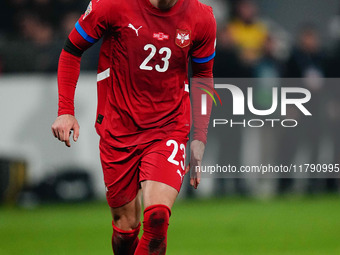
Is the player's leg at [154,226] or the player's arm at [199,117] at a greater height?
the player's arm at [199,117]

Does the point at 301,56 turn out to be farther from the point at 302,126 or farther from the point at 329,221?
the point at 329,221

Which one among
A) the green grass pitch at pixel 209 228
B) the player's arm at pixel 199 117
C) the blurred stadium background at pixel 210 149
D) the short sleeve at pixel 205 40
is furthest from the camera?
the blurred stadium background at pixel 210 149

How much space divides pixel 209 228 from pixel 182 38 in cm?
381

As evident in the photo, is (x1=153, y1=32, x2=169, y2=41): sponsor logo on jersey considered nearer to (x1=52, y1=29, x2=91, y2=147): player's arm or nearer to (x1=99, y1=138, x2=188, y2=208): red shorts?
(x1=52, y1=29, x2=91, y2=147): player's arm

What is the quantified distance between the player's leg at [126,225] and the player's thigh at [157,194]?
0.53m

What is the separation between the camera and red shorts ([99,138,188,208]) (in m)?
4.60

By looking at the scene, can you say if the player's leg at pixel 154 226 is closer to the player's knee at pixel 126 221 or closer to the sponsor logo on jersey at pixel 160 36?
the player's knee at pixel 126 221

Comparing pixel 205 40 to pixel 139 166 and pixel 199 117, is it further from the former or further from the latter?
pixel 139 166

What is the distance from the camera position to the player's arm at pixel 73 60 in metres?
4.56

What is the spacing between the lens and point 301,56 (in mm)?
10211

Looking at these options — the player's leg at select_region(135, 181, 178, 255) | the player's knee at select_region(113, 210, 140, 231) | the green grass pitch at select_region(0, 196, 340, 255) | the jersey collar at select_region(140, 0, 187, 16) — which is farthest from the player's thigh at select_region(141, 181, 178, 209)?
the green grass pitch at select_region(0, 196, 340, 255)

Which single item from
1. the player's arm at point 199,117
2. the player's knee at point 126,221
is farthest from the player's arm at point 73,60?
the player's knee at point 126,221

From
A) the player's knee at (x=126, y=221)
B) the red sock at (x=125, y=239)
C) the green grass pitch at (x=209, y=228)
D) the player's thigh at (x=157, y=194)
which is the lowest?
the green grass pitch at (x=209, y=228)

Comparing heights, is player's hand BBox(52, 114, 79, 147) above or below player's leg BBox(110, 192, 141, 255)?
above
